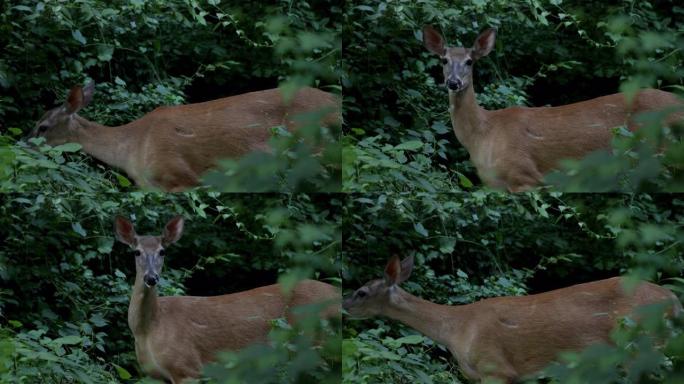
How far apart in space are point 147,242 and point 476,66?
191cm

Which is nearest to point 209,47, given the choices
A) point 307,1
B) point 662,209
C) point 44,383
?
point 307,1

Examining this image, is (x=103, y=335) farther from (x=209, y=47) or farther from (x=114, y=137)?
(x=209, y=47)

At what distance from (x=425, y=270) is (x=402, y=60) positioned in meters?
1.11

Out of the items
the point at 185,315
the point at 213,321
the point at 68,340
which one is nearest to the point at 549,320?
the point at 213,321

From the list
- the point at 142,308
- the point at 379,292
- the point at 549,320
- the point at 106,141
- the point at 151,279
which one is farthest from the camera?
the point at 106,141

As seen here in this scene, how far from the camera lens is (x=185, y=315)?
6.02 metres

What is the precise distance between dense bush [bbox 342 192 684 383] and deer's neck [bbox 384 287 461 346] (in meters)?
0.07

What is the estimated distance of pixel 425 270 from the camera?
244 inches

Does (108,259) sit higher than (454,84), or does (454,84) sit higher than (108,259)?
(454,84)

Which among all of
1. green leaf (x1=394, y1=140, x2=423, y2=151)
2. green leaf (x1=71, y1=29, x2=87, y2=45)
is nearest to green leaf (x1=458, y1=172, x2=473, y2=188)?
green leaf (x1=394, y1=140, x2=423, y2=151)

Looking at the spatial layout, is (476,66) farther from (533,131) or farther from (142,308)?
(142,308)

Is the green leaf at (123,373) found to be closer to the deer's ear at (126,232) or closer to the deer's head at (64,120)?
the deer's ear at (126,232)

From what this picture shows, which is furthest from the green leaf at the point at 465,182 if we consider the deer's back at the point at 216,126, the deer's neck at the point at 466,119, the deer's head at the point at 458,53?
the deer's back at the point at 216,126

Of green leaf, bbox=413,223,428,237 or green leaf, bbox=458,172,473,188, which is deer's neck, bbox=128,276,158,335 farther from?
green leaf, bbox=458,172,473,188
